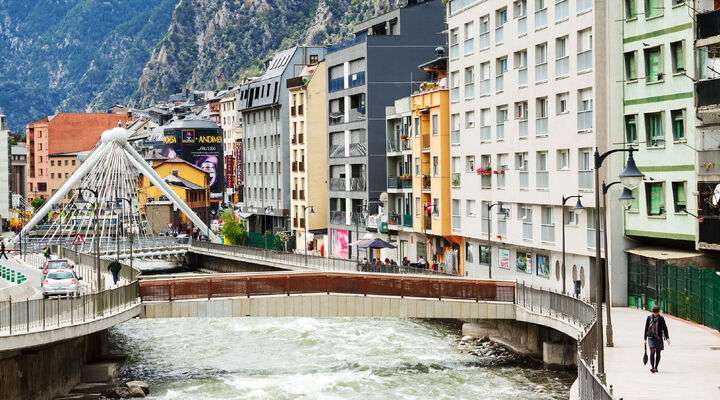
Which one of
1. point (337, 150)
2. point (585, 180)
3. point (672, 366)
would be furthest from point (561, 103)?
point (337, 150)

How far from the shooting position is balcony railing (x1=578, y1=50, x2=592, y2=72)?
61844mm

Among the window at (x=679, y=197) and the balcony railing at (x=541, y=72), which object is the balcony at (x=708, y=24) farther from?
the balcony railing at (x=541, y=72)

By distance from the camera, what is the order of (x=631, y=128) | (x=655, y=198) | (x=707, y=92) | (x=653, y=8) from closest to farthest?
(x=707, y=92) < (x=653, y=8) < (x=655, y=198) < (x=631, y=128)

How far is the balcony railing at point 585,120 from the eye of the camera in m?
62.1

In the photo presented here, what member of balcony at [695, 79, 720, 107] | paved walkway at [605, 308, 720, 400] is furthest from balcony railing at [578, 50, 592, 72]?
paved walkway at [605, 308, 720, 400]

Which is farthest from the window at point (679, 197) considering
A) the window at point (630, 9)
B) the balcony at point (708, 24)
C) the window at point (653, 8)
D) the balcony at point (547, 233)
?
the balcony at point (547, 233)

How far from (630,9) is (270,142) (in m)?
87.9

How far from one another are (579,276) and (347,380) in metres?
16.1

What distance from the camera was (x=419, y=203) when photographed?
92125mm

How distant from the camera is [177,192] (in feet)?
611

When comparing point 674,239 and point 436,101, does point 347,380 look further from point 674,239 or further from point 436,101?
point 436,101

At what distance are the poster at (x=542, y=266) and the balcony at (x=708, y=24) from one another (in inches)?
886

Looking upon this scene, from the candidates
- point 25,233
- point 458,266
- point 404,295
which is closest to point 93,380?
point 404,295

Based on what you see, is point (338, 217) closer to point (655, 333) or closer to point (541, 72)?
point (541, 72)
